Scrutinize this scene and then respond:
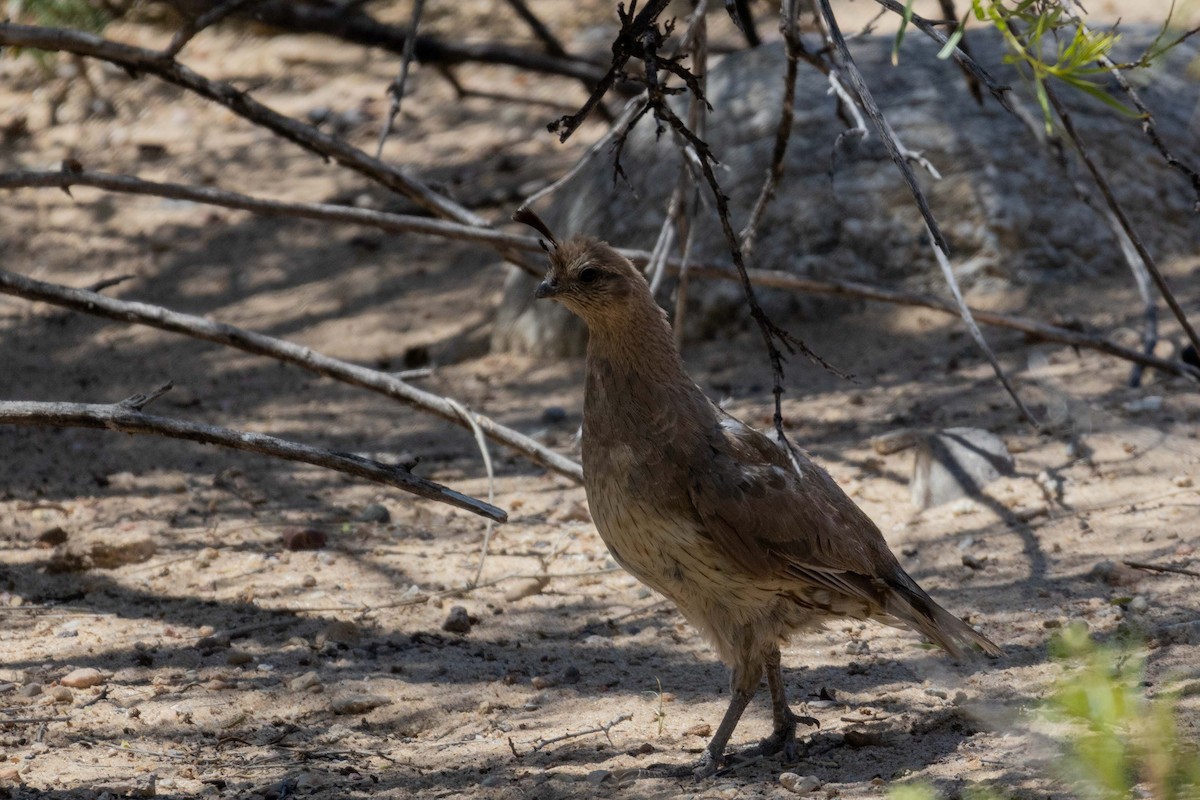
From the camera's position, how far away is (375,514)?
5555mm

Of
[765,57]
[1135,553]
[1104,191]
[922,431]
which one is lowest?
[1135,553]

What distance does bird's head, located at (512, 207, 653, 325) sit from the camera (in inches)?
154

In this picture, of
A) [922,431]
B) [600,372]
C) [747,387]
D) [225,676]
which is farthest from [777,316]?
[225,676]

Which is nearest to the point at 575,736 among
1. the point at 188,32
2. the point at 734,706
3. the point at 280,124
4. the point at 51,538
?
the point at 734,706

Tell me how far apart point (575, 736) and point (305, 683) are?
0.94 metres

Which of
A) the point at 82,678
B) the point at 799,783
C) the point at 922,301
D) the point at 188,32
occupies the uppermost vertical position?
the point at 188,32

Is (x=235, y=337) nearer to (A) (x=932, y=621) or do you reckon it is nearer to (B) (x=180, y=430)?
(B) (x=180, y=430)

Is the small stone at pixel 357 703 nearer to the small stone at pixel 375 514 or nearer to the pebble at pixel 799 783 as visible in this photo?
the pebble at pixel 799 783

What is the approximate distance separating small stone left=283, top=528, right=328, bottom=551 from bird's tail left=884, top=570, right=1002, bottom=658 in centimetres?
244

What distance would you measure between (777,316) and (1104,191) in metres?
3.67

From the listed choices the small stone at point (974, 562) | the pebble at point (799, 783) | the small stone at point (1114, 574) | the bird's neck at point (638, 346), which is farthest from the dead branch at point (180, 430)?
the small stone at point (1114, 574)

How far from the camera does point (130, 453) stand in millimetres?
6164

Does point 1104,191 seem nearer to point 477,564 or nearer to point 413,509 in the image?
point 477,564

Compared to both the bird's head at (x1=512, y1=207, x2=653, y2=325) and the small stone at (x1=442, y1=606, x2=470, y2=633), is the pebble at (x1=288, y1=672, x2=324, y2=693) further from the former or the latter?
the bird's head at (x1=512, y1=207, x2=653, y2=325)
